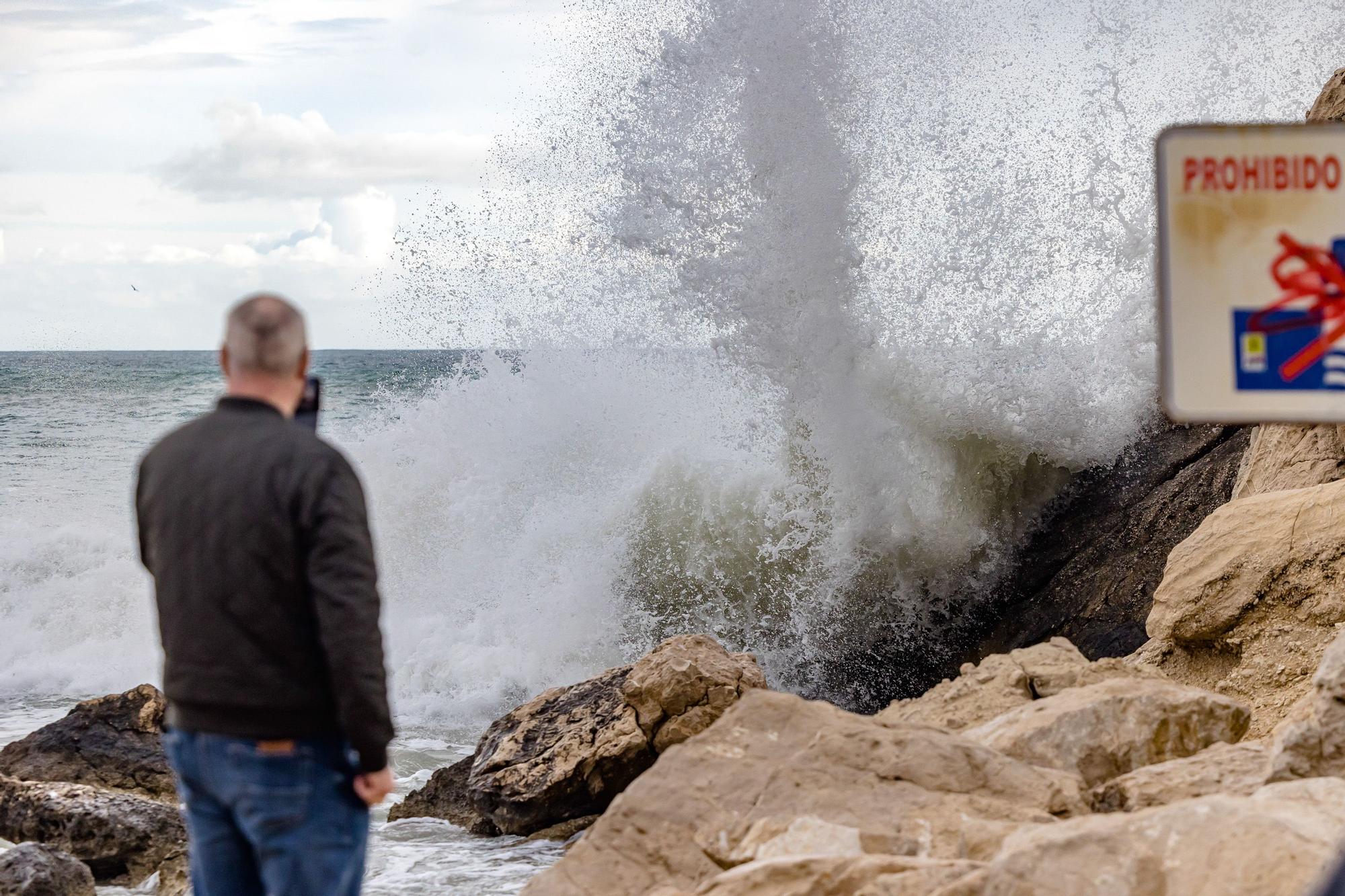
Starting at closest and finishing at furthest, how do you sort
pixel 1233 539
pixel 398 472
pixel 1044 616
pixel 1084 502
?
pixel 1233 539, pixel 1044 616, pixel 1084 502, pixel 398 472

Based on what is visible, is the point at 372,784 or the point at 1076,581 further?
the point at 1076,581

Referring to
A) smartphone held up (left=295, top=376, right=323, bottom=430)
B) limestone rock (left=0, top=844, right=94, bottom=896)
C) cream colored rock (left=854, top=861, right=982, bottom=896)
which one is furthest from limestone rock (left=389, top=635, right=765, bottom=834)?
smartphone held up (left=295, top=376, right=323, bottom=430)

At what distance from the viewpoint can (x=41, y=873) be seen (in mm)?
4758

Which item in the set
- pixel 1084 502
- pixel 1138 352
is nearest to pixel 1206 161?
pixel 1084 502

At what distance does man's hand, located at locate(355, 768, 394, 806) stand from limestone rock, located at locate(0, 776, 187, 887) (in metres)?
3.90

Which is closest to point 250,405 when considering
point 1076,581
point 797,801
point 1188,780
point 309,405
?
point 309,405

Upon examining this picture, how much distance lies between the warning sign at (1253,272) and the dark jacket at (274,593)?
4.14 ft

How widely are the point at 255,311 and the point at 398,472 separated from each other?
10489 millimetres

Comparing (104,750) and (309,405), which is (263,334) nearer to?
(309,405)

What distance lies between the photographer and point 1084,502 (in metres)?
9.04

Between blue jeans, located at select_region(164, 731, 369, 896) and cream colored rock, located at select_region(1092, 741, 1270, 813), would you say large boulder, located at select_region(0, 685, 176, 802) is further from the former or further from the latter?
cream colored rock, located at select_region(1092, 741, 1270, 813)

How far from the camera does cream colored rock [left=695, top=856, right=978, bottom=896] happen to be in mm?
2449

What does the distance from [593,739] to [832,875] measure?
134 inches

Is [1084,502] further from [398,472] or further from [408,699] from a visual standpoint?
[398,472]
